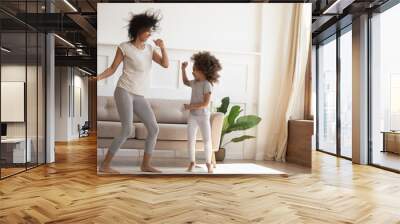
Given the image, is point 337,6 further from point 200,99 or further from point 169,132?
point 169,132

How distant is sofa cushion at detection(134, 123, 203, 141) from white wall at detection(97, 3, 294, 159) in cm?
21

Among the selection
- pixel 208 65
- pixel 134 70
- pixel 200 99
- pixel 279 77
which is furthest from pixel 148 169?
pixel 279 77

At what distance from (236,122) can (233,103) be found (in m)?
0.23

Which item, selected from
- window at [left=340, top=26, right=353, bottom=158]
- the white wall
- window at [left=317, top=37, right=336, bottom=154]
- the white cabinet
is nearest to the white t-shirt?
the white wall

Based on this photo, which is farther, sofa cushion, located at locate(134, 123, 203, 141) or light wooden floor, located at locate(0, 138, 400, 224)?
sofa cushion, located at locate(134, 123, 203, 141)

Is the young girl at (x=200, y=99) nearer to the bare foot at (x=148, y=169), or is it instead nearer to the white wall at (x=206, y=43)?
the white wall at (x=206, y=43)

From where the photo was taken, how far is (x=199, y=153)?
4645mm

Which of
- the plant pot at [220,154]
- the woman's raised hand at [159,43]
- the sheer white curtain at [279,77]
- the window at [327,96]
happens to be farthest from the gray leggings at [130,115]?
the window at [327,96]

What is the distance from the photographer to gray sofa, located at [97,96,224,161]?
4.59 metres

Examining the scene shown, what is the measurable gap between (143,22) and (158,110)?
108 cm

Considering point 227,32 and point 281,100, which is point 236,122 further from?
point 227,32

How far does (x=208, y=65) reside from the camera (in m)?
4.66

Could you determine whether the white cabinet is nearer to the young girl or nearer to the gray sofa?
the gray sofa

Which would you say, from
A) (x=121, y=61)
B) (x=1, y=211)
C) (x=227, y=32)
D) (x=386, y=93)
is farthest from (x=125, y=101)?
(x=386, y=93)
